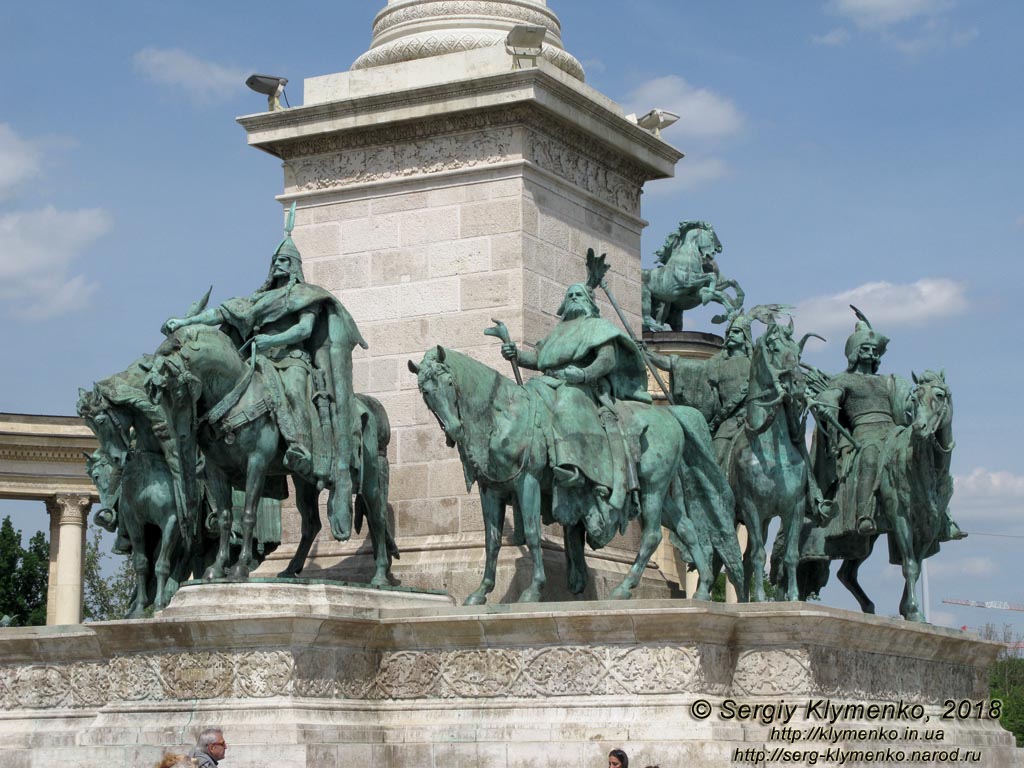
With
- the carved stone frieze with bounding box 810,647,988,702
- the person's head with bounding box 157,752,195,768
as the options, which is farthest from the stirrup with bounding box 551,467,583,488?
the person's head with bounding box 157,752,195,768

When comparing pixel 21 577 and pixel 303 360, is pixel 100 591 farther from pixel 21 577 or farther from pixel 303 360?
pixel 303 360

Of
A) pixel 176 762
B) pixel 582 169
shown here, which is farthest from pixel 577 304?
pixel 176 762

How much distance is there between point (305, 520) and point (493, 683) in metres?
3.35

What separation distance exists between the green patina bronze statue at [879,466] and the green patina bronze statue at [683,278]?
15519 millimetres

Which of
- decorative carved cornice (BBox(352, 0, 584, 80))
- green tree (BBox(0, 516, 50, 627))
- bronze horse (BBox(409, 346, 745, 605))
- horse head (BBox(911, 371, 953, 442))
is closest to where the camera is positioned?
bronze horse (BBox(409, 346, 745, 605))

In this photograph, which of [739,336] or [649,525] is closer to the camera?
[649,525]

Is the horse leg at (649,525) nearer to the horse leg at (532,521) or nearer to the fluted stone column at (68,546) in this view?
the horse leg at (532,521)

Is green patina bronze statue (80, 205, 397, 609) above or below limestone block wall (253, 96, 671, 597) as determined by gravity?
below

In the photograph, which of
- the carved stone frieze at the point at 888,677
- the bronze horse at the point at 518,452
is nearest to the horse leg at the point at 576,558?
the bronze horse at the point at 518,452

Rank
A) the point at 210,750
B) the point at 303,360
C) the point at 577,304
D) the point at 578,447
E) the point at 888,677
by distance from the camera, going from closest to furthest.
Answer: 1. the point at 210,750
2. the point at 578,447
3. the point at 888,677
4. the point at 303,360
5. the point at 577,304

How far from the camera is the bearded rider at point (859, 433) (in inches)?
877

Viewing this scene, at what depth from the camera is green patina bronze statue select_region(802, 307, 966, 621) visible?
856 inches

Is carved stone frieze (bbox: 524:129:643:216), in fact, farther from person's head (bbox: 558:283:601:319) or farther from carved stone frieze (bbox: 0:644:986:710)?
carved stone frieze (bbox: 0:644:986:710)

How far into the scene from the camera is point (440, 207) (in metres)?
22.2
